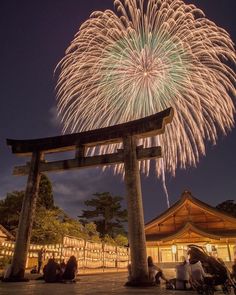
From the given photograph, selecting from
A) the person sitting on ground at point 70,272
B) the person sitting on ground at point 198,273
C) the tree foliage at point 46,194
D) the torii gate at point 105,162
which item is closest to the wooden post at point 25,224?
the torii gate at point 105,162

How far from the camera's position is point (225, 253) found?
25297 mm

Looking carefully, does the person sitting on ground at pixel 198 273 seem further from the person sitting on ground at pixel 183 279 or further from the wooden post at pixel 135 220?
the wooden post at pixel 135 220

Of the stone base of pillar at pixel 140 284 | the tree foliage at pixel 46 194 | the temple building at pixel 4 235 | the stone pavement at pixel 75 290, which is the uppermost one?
the tree foliage at pixel 46 194

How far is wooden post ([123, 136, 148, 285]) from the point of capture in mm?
8555

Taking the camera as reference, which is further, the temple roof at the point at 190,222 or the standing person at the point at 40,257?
the temple roof at the point at 190,222

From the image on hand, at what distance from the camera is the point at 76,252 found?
59.8 ft

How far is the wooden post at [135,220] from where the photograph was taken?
8.55m

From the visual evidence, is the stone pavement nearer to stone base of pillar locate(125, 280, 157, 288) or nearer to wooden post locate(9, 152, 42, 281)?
stone base of pillar locate(125, 280, 157, 288)

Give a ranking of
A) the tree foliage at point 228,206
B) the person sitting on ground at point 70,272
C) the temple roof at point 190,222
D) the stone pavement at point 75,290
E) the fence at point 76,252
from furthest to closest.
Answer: the tree foliage at point 228,206
the temple roof at point 190,222
the fence at point 76,252
the person sitting on ground at point 70,272
the stone pavement at point 75,290

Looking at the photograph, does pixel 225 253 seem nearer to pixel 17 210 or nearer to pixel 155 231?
pixel 155 231

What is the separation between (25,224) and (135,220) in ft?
13.9

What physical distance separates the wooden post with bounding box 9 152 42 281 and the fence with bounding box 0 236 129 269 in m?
6.90

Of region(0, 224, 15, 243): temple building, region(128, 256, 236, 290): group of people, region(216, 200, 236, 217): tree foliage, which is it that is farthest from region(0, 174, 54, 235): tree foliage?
region(216, 200, 236, 217): tree foliage

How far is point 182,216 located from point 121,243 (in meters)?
12.8
